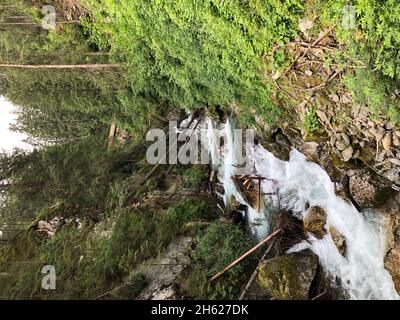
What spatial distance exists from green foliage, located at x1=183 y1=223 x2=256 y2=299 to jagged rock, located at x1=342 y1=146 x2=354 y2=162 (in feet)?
13.8

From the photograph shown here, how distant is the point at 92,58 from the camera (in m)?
11.7

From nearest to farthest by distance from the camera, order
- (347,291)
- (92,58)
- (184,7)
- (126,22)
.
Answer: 1. (184,7)
2. (347,291)
3. (126,22)
4. (92,58)

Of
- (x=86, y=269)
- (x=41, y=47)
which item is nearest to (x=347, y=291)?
(x=86, y=269)

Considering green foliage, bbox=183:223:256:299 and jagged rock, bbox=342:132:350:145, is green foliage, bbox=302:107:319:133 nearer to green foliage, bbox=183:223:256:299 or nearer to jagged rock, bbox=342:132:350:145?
jagged rock, bbox=342:132:350:145

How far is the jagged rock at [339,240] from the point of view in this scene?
830 centimetres

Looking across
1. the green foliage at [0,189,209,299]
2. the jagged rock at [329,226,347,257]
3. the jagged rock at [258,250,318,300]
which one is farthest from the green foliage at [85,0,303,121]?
the green foliage at [0,189,209,299]

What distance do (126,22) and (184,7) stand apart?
2.98 meters

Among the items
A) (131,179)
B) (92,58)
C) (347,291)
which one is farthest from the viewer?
(131,179)

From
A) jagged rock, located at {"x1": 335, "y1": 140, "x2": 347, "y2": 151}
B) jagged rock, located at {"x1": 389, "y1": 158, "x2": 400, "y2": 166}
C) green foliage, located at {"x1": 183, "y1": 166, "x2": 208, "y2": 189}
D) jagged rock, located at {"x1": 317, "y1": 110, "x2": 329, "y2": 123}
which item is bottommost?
jagged rock, located at {"x1": 389, "y1": 158, "x2": 400, "y2": 166}

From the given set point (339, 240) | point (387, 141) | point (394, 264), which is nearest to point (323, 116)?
point (387, 141)

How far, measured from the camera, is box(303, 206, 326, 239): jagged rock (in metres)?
8.76

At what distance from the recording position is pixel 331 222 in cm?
852
